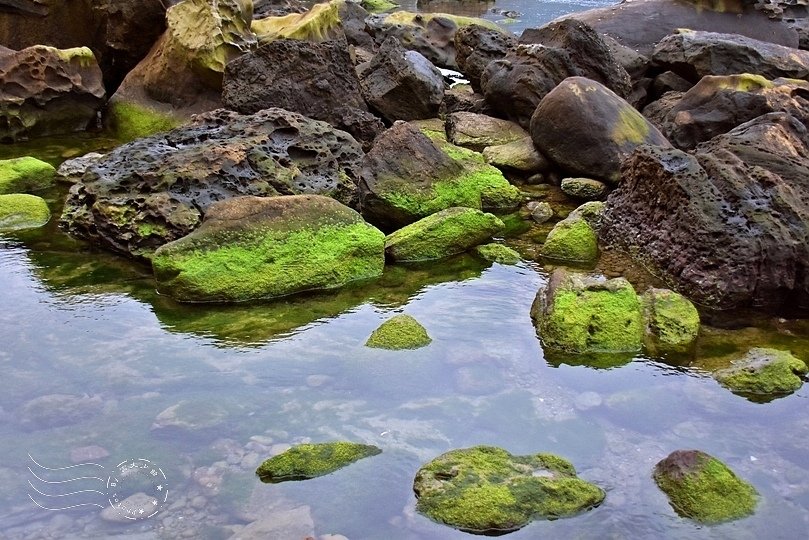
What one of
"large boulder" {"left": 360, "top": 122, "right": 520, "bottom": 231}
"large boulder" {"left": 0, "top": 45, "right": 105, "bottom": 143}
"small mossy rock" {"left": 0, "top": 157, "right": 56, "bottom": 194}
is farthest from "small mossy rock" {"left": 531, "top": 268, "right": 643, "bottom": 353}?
"large boulder" {"left": 0, "top": 45, "right": 105, "bottom": 143}

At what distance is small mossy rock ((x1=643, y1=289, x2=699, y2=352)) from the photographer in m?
7.06

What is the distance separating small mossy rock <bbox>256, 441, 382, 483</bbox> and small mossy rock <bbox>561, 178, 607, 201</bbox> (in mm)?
5927

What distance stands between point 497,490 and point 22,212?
6672 mm

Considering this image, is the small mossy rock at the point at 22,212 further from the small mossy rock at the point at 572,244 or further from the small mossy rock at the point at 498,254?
the small mossy rock at the point at 572,244

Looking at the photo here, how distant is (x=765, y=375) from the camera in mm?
6527

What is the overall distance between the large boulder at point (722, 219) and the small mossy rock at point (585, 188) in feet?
3.84

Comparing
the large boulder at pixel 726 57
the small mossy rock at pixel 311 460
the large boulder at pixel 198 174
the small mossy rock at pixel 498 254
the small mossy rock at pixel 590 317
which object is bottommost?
the small mossy rock at pixel 498 254

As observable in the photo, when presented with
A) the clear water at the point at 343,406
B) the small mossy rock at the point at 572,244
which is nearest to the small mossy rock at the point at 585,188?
the small mossy rock at the point at 572,244

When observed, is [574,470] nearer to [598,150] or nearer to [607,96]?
[598,150]

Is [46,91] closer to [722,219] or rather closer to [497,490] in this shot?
[722,219]

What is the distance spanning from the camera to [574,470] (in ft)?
17.8

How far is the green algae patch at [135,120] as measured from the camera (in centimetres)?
1338

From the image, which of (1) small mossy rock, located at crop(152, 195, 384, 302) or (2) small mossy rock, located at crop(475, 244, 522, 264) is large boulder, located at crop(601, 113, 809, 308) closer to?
(2) small mossy rock, located at crop(475, 244, 522, 264)

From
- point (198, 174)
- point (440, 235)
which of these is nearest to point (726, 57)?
point (440, 235)
